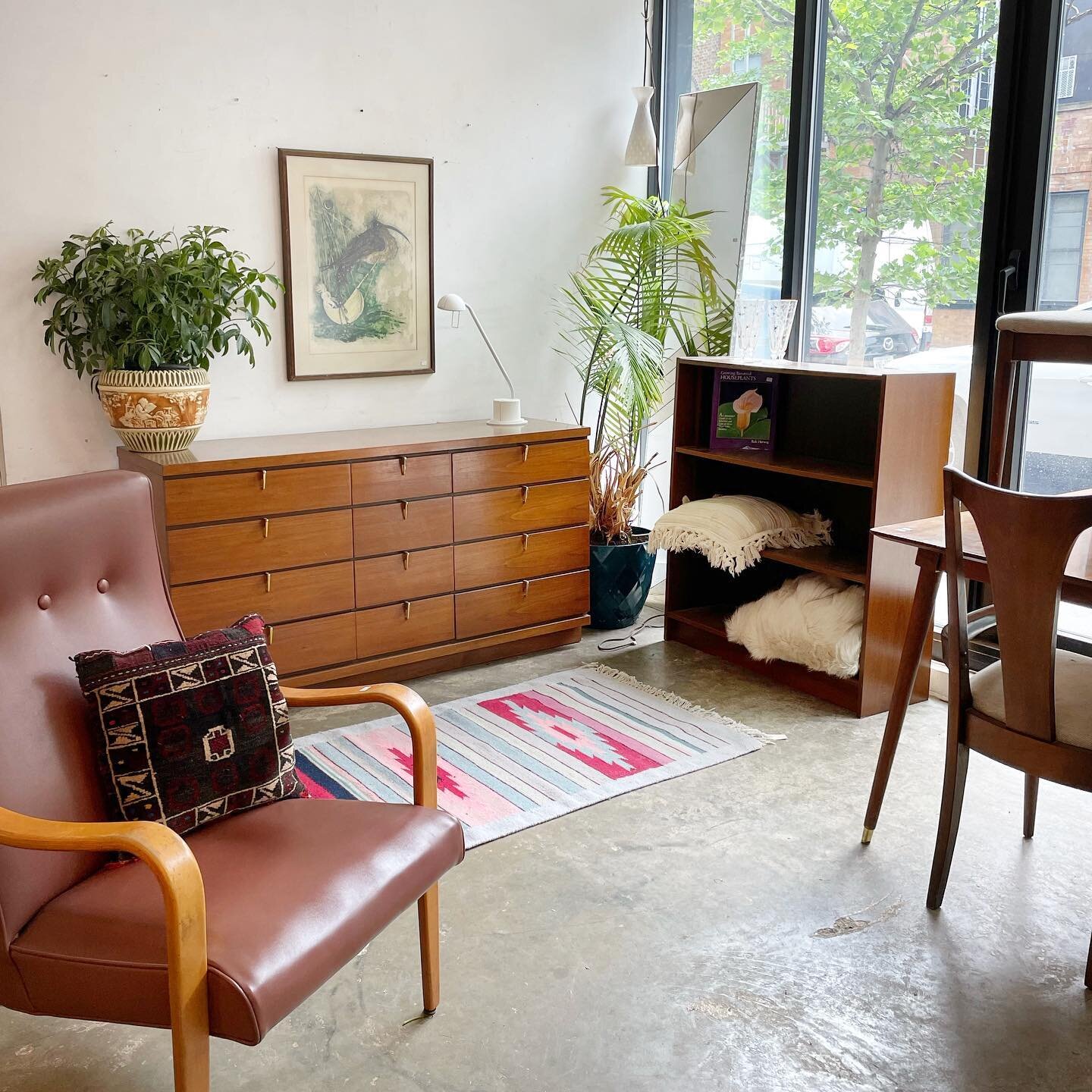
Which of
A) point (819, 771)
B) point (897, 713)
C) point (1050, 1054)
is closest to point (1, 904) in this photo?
point (1050, 1054)

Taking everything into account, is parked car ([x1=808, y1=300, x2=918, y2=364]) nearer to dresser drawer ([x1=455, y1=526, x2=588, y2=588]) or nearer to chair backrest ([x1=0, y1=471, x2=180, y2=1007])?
dresser drawer ([x1=455, y1=526, x2=588, y2=588])

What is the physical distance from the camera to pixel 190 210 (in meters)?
3.52

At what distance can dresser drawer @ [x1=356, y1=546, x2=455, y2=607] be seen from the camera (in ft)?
11.5

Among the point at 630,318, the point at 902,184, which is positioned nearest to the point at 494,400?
the point at 630,318

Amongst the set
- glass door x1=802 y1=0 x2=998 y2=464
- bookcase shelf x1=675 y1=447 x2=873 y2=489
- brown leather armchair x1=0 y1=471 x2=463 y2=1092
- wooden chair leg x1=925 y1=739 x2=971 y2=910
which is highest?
glass door x1=802 y1=0 x2=998 y2=464

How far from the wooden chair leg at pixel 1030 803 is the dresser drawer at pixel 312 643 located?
2011 millimetres

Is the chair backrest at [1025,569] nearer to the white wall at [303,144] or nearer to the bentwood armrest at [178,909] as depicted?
the bentwood armrest at [178,909]

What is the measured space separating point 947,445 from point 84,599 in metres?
2.65

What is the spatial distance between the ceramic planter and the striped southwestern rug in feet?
3.31

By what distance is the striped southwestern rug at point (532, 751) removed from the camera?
283cm

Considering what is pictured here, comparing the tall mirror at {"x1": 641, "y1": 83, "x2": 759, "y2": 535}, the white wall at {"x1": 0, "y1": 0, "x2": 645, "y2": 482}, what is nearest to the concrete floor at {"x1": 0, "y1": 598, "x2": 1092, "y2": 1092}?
the white wall at {"x1": 0, "y1": 0, "x2": 645, "y2": 482}

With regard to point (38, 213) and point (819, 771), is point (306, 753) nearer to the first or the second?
point (819, 771)

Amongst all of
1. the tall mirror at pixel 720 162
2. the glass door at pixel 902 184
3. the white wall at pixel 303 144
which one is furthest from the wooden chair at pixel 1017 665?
the white wall at pixel 303 144

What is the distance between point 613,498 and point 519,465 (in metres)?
0.57
